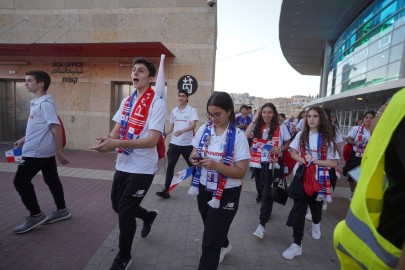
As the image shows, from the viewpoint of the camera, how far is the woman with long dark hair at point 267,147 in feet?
13.7

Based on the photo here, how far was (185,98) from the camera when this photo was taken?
584cm

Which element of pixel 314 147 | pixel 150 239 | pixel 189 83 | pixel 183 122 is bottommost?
pixel 150 239

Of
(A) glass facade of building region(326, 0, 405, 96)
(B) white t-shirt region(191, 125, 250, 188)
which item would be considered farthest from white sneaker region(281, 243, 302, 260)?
(A) glass facade of building region(326, 0, 405, 96)

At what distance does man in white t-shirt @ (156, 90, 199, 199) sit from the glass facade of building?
49.3ft

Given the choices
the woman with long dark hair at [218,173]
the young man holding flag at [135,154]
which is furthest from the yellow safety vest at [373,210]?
the young man holding flag at [135,154]

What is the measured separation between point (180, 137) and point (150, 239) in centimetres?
231

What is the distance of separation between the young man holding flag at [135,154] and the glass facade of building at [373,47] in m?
17.2

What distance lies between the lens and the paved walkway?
10.3 feet

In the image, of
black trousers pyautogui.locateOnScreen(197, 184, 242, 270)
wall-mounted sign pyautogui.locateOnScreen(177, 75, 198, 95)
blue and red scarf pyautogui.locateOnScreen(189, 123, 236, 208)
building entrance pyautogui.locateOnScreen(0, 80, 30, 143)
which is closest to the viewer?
A: black trousers pyautogui.locateOnScreen(197, 184, 242, 270)

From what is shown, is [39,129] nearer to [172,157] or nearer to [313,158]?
[172,157]

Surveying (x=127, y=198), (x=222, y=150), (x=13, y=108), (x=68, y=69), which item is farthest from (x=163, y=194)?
(x=13, y=108)

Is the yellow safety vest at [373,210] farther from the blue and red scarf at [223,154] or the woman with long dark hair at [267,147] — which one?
the woman with long dark hair at [267,147]

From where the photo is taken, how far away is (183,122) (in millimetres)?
5781

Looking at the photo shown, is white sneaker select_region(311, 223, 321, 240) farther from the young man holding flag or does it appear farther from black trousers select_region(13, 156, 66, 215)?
black trousers select_region(13, 156, 66, 215)
